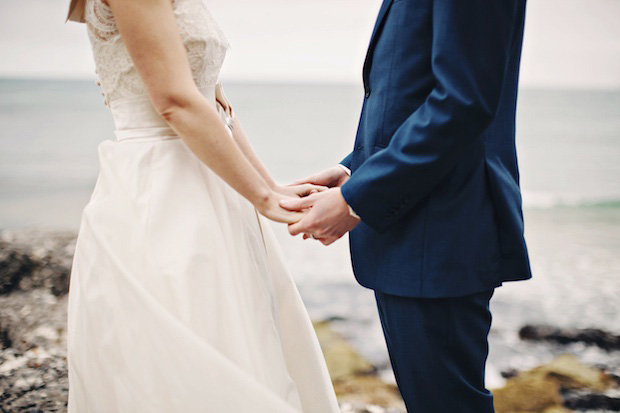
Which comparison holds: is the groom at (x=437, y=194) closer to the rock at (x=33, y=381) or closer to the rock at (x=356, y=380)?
the rock at (x=356, y=380)

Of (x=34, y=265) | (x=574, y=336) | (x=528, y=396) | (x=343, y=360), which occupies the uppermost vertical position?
(x=528, y=396)

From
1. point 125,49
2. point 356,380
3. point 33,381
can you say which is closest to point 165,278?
point 125,49

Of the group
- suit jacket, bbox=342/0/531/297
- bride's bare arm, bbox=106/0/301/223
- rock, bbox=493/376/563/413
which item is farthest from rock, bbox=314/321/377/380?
bride's bare arm, bbox=106/0/301/223

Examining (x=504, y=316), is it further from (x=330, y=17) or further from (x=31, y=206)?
(x=330, y=17)

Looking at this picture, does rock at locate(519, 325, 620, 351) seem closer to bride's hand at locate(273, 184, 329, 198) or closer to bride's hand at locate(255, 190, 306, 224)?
bride's hand at locate(273, 184, 329, 198)

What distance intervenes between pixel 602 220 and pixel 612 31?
20.7 ft

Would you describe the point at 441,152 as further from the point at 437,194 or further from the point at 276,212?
the point at 276,212

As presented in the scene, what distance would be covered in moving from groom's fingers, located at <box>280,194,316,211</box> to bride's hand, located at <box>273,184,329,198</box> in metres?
0.12

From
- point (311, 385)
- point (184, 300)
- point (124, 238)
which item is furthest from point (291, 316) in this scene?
point (124, 238)

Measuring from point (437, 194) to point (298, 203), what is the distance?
1.16ft

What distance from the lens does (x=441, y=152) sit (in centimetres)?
109

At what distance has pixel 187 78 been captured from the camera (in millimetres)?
1215

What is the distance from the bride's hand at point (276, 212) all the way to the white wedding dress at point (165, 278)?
9 centimetres

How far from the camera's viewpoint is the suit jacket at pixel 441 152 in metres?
1.05
